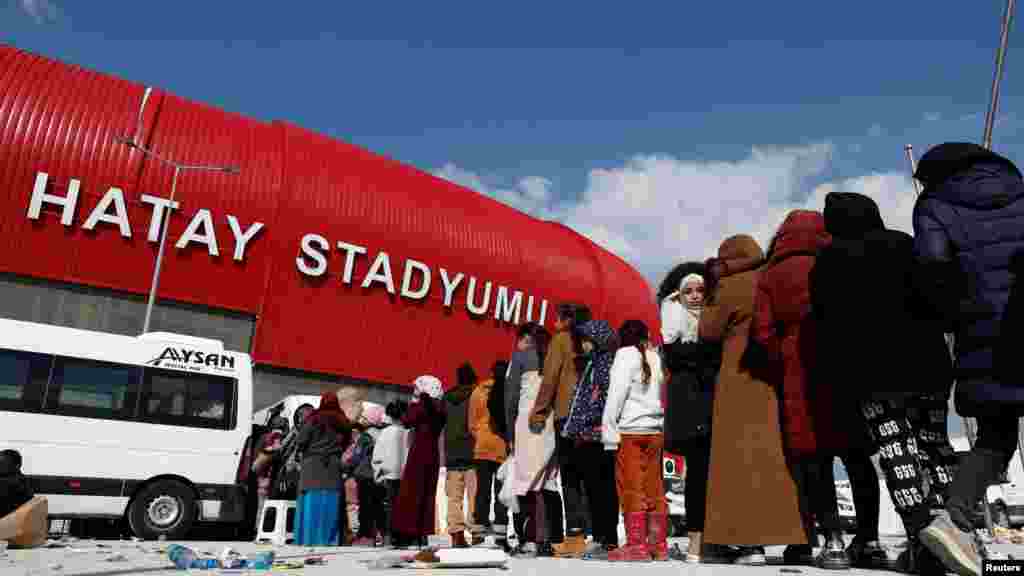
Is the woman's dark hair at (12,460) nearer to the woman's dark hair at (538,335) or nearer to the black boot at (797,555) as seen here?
the woman's dark hair at (538,335)

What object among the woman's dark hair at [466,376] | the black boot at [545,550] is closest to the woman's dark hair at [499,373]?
the woman's dark hair at [466,376]

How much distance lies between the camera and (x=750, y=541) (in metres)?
5.06

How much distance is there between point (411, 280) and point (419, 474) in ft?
75.1

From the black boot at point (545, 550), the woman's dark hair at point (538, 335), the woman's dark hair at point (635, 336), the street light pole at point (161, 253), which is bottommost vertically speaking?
the black boot at point (545, 550)

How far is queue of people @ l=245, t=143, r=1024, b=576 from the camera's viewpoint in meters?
3.96

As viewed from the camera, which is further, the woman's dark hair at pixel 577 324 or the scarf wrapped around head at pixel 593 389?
the woman's dark hair at pixel 577 324

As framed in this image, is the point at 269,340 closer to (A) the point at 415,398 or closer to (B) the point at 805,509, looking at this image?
(A) the point at 415,398

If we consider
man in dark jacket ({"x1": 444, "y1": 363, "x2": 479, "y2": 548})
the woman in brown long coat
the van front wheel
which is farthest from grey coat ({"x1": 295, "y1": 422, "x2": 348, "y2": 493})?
the woman in brown long coat

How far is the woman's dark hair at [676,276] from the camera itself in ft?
22.0

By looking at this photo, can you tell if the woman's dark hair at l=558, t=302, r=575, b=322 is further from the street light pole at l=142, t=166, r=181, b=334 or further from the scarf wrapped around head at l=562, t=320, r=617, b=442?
the street light pole at l=142, t=166, r=181, b=334

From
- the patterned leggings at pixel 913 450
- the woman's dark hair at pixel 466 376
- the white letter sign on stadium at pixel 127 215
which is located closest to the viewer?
the patterned leggings at pixel 913 450

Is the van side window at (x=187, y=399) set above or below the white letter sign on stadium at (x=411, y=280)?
below

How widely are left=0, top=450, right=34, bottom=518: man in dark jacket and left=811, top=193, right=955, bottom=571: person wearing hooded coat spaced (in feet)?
24.6

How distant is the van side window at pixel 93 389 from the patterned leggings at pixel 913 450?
32.4 feet
